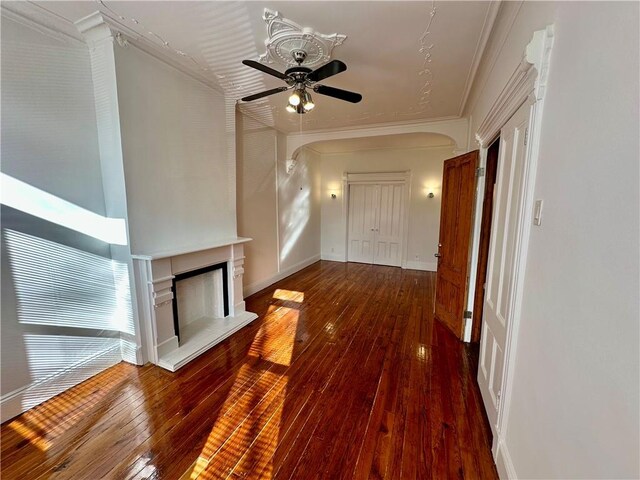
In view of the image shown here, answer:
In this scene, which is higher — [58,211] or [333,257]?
[58,211]

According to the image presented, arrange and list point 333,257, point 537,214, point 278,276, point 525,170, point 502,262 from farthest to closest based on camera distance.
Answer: point 333,257 < point 278,276 < point 502,262 < point 525,170 < point 537,214

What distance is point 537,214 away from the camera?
4.08 ft

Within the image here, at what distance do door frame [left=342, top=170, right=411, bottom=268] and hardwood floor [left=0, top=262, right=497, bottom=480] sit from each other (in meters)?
3.26

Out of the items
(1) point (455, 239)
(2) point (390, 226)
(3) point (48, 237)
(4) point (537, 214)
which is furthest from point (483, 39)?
(2) point (390, 226)

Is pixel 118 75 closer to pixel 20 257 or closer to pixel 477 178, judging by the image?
pixel 20 257

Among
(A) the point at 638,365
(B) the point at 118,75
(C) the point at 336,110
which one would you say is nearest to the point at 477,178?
(C) the point at 336,110

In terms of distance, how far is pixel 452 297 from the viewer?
3178mm

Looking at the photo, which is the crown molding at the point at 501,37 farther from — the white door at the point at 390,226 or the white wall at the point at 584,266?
the white door at the point at 390,226

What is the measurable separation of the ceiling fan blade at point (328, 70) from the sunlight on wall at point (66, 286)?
7.53 ft

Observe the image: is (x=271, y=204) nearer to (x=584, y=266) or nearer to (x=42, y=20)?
(x=42, y=20)

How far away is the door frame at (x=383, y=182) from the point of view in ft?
19.6

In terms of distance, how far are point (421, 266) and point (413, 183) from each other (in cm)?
190

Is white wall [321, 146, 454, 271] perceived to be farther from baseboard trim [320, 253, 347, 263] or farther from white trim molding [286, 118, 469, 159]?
white trim molding [286, 118, 469, 159]

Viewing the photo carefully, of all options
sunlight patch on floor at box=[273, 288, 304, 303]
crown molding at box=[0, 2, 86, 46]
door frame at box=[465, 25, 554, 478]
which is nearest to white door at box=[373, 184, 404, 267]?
sunlight patch on floor at box=[273, 288, 304, 303]
